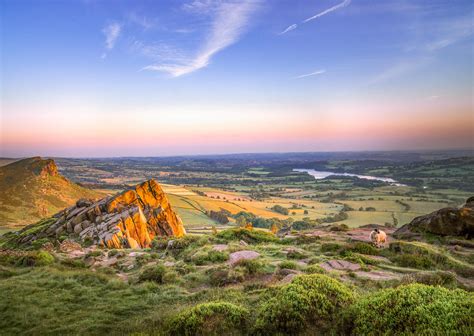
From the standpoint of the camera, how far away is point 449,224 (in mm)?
22219

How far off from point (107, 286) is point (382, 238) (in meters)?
19.1

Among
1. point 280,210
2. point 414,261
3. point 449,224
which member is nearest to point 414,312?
point 414,261

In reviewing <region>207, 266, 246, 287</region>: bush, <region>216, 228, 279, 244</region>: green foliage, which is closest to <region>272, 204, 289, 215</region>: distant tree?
<region>216, 228, 279, 244</region>: green foliage

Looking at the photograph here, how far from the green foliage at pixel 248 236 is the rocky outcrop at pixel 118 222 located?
377 inches

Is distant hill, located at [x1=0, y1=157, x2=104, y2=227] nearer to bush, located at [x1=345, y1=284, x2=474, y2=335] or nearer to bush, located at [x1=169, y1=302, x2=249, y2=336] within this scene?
bush, located at [x1=169, y1=302, x2=249, y2=336]

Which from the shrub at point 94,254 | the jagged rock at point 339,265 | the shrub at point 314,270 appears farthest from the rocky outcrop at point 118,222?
the jagged rock at point 339,265

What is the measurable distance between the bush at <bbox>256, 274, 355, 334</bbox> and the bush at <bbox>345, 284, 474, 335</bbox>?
0.69 meters

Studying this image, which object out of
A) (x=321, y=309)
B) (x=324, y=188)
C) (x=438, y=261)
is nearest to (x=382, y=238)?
(x=438, y=261)

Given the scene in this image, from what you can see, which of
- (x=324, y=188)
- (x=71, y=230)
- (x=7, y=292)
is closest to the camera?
(x=7, y=292)

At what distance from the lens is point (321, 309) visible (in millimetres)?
7691

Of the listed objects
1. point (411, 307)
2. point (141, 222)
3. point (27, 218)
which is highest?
point (411, 307)

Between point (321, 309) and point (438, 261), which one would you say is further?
point (438, 261)

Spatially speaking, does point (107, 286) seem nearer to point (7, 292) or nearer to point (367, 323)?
point (7, 292)

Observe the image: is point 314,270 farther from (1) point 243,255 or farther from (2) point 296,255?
(1) point 243,255
